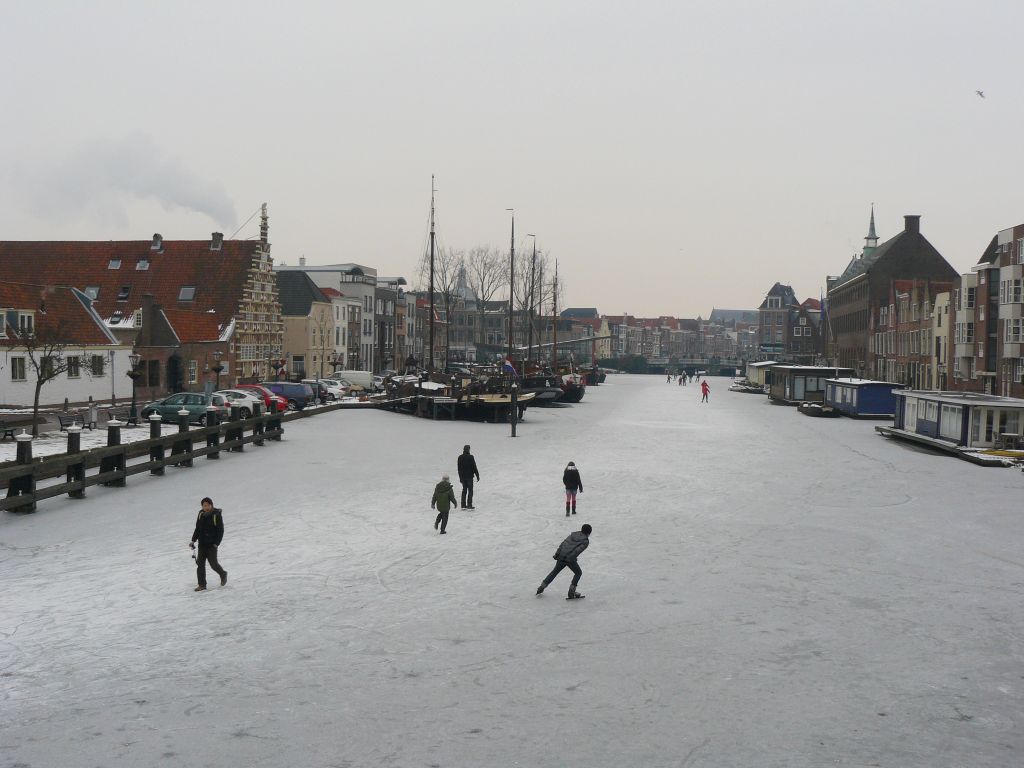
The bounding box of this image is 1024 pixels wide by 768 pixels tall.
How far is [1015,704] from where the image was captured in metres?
11.4

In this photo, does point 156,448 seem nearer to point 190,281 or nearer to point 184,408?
point 184,408

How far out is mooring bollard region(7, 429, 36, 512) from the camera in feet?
71.3

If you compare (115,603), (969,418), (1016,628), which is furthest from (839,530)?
(969,418)

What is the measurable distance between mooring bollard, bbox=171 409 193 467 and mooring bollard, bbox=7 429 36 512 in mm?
7882

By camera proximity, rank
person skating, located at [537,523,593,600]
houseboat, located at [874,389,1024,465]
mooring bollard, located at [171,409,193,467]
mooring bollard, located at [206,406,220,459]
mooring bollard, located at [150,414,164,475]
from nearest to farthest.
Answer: person skating, located at [537,523,593,600]
mooring bollard, located at [150,414,164,475]
mooring bollard, located at [171,409,193,467]
mooring bollard, located at [206,406,220,459]
houseboat, located at [874,389,1024,465]

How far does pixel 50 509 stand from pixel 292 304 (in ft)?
227

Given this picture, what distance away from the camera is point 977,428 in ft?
130

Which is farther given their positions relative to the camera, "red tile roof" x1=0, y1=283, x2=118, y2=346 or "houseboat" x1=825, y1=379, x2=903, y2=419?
"houseboat" x1=825, y1=379, x2=903, y2=419

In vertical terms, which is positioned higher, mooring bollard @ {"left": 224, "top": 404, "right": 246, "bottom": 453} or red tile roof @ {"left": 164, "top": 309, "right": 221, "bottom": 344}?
red tile roof @ {"left": 164, "top": 309, "right": 221, "bottom": 344}

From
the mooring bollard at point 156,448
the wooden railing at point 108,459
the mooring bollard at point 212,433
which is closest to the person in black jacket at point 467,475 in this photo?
the wooden railing at point 108,459

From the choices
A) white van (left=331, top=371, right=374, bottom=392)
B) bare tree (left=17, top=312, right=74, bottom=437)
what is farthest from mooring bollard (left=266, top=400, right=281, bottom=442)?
white van (left=331, top=371, right=374, bottom=392)

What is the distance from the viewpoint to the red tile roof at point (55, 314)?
4462cm

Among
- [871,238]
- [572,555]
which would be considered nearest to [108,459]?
[572,555]

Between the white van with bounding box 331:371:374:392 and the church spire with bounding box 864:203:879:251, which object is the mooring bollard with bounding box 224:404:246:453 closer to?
the white van with bounding box 331:371:374:392
